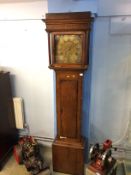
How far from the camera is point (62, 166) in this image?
2029 mm

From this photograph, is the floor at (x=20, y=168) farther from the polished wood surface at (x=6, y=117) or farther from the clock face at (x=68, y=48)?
the clock face at (x=68, y=48)

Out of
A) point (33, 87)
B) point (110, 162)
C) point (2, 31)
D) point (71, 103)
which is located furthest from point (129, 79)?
point (2, 31)

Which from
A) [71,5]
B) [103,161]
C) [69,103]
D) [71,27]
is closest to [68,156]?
[103,161]

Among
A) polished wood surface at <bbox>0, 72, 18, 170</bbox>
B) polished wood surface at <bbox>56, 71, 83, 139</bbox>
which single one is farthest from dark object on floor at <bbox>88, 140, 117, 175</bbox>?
polished wood surface at <bbox>0, 72, 18, 170</bbox>

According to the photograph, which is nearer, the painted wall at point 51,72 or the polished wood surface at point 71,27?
the polished wood surface at point 71,27

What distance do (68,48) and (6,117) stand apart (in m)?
1.22

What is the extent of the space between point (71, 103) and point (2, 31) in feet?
4.13

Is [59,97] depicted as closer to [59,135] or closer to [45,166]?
[59,135]

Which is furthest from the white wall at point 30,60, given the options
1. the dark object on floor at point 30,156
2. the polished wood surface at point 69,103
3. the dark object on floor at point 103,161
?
the dark object on floor at point 103,161

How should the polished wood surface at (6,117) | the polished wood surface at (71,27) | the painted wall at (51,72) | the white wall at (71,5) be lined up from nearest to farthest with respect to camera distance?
the polished wood surface at (71,27) < the white wall at (71,5) < the painted wall at (51,72) < the polished wood surface at (6,117)

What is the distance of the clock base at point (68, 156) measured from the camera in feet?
6.29

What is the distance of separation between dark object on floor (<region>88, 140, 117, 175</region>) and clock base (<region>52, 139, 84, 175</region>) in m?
0.14

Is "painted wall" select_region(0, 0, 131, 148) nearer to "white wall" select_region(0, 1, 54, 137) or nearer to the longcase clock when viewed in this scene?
"white wall" select_region(0, 1, 54, 137)

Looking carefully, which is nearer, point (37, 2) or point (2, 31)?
point (37, 2)
